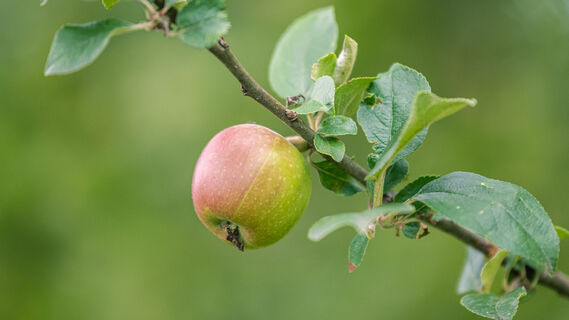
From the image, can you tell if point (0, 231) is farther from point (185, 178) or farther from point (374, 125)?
point (374, 125)

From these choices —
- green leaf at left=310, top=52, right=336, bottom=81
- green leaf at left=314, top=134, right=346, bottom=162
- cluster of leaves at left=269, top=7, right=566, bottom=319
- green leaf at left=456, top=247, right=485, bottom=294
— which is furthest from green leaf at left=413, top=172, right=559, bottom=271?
green leaf at left=456, top=247, right=485, bottom=294

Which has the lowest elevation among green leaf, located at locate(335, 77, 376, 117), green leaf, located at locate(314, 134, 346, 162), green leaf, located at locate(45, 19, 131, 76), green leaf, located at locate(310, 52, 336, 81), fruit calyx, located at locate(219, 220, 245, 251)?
fruit calyx, located at locate(219, 220, 245, 251)

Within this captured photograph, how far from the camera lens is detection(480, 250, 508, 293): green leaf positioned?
2.62 feet

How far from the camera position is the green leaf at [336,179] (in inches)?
31.1

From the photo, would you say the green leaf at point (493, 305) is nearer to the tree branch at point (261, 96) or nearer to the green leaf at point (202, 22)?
the tree branch at point (261, 96)

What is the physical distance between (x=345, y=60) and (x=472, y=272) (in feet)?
1.56

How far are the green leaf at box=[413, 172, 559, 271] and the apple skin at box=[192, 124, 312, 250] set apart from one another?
22cm

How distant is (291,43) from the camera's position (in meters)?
0.98

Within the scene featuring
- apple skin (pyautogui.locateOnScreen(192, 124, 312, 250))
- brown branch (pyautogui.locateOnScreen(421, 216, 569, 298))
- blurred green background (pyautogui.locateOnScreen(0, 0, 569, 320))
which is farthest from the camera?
blurred green background (pyautogui.locateOnScreen(0, 0, 569, 320))

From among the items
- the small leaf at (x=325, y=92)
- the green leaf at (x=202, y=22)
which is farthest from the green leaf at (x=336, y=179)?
the green leaf at (x=202, y=22)

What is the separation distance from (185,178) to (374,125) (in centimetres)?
215

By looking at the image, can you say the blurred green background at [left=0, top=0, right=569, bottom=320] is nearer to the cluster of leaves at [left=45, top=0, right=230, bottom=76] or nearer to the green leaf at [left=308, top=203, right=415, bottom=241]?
the cluster of leaves at [left=45, top=0, right=230, bottom=76]

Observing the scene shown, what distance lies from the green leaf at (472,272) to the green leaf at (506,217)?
1.19ft

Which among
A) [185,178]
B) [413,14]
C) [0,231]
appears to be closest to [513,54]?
[413,14]
